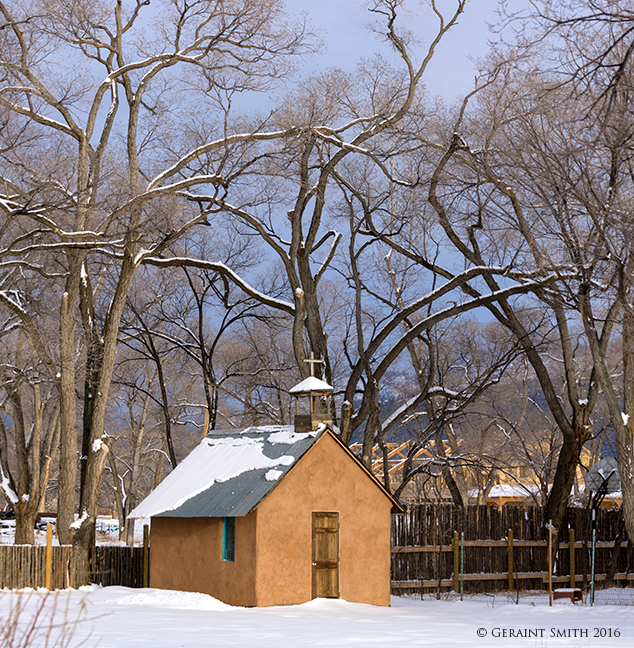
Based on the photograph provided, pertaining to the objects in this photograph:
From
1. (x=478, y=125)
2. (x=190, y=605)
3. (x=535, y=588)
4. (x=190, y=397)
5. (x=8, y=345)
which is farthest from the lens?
(x=190, y=397)

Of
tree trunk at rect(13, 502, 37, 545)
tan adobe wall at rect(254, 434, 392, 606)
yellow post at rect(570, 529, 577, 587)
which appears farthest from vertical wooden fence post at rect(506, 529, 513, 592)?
tree trunk at rect(13, 502, 37, 545)

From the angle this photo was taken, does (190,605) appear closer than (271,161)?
Yes

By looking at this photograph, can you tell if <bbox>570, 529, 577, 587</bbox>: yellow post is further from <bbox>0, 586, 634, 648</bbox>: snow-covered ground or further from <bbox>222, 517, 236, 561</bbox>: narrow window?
<bbox>222, 517, 236, 561</bbox>: narrow window

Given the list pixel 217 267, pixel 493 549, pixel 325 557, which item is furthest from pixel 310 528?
pixel 217 267

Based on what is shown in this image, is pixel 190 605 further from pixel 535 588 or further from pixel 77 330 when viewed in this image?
pixel 77 330

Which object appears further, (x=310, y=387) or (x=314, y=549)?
(x=310, y=387)

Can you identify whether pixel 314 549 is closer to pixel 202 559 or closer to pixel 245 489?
pixel 245 489

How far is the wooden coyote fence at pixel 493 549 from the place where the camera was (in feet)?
70.0

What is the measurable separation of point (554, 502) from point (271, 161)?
38.6ft

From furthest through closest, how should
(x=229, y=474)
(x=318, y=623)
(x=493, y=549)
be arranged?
(x=493, y=549), (x=229, y=474), (x=318, y=623)

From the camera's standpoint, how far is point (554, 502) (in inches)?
907

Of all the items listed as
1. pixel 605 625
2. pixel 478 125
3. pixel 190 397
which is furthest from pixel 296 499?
pixel 190 397

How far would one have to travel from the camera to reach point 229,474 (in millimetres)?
18047

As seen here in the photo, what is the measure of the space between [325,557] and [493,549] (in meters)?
6.99
